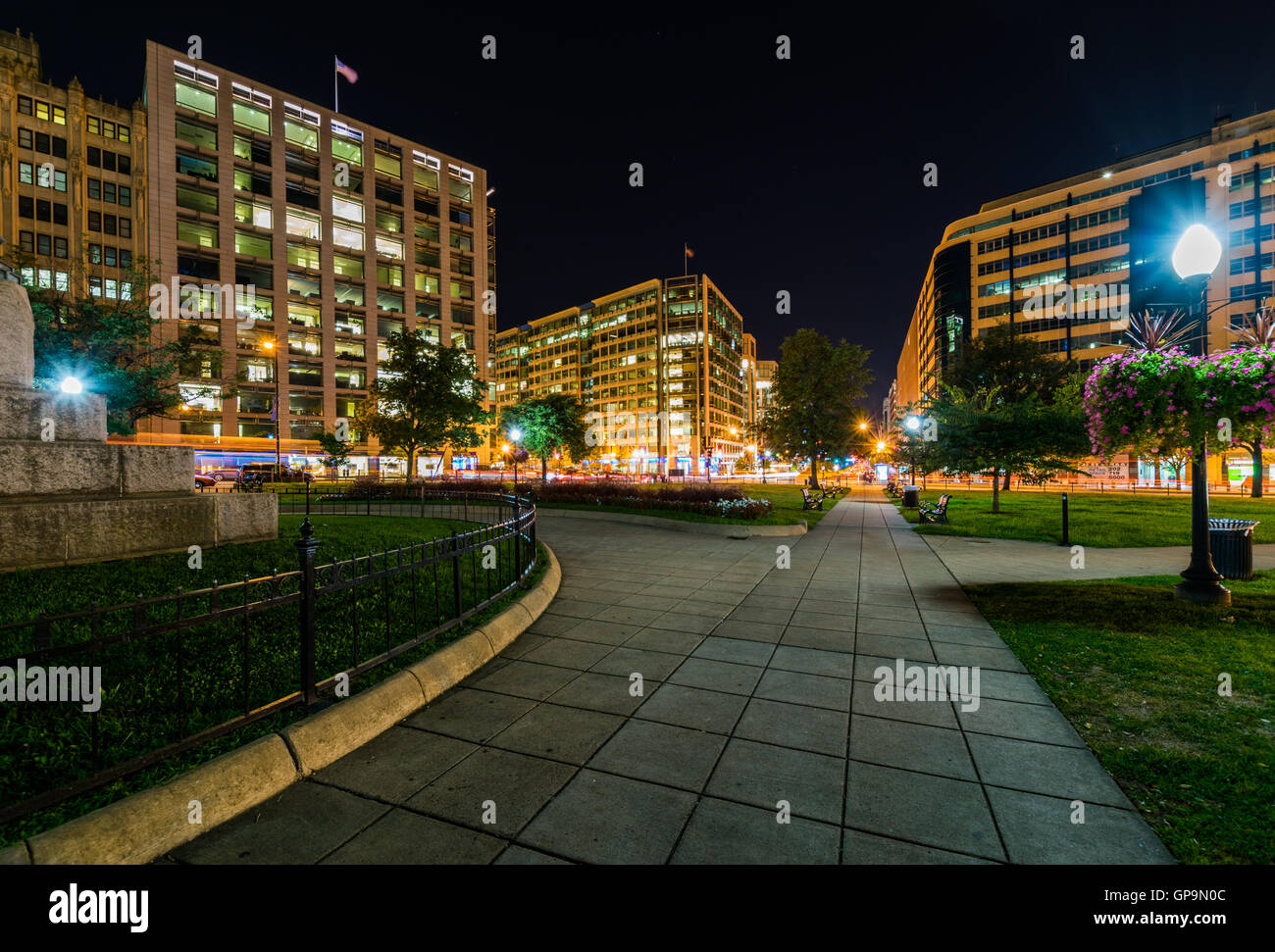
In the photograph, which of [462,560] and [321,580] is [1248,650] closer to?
[321,580]

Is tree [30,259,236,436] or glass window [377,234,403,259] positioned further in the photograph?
glass window [377,234,403,259]

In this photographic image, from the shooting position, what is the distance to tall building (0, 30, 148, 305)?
49.4 m

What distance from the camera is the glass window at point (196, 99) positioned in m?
50.0

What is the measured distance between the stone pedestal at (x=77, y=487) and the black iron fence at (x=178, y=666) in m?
2.32

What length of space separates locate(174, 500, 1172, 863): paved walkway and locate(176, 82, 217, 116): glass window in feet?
231

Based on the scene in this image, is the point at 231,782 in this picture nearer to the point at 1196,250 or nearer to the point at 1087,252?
the point at 1196,250

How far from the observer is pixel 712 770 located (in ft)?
11.8

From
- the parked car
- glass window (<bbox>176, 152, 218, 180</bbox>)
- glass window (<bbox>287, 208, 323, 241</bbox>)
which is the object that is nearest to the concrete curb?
the parked car

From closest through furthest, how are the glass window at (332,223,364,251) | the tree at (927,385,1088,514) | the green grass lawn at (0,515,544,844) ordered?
the green grass lawn at (0,515,544,844), the tree at (927,385,1088,514), the glass window at (332,223,364,251)

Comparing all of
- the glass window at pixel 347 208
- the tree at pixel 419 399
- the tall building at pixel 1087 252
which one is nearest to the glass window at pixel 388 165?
the glass window at pixel 347 208

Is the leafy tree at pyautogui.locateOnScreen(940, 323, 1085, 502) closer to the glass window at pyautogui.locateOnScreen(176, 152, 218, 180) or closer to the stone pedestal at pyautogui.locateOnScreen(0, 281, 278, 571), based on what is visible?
the stone pedestal at pyautogui.locateOnScreen(0, 281, 278, 571)

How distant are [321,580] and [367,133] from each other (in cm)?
7460

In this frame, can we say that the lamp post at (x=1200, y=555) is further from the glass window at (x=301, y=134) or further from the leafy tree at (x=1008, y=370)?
the glass window at (x=301, y=134)

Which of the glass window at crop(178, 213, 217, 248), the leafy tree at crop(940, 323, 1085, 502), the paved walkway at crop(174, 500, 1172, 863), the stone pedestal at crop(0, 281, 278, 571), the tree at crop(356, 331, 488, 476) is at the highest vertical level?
the glass window at crop(178, 213, 217, 248)
